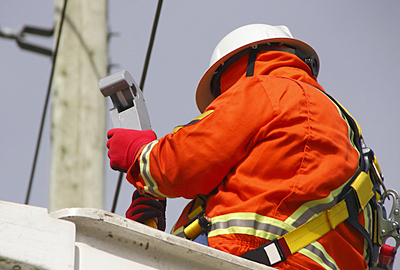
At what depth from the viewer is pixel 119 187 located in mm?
4301

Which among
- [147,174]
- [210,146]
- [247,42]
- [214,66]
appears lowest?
[147,174]

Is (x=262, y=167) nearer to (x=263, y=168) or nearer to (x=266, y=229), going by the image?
(x=263, y=168)

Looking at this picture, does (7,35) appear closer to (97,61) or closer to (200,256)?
(97,61)

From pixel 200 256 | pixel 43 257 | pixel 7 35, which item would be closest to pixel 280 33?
pixel 200 256

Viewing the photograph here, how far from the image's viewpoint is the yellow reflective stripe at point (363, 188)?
6.41ft

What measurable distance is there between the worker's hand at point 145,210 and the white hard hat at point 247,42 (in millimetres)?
666

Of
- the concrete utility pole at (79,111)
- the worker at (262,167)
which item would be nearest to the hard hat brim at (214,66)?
the worker at (262,167)

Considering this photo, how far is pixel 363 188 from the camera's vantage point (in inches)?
77.8

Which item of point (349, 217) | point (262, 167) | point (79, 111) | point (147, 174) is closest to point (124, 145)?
point (147, 174)

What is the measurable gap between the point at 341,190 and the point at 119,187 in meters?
2.67

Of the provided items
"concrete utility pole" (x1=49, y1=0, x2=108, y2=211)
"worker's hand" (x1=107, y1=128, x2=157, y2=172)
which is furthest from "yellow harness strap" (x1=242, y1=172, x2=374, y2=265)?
"concrete utility pole" (x1=49, y1=0, x2=108, y2=211)

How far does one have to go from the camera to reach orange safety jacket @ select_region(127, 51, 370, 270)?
5.96 ft

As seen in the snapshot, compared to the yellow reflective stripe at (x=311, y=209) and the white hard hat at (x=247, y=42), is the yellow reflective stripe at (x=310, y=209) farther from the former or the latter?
the white hard hat at (x=247, y=42)

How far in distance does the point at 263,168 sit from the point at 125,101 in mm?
872
